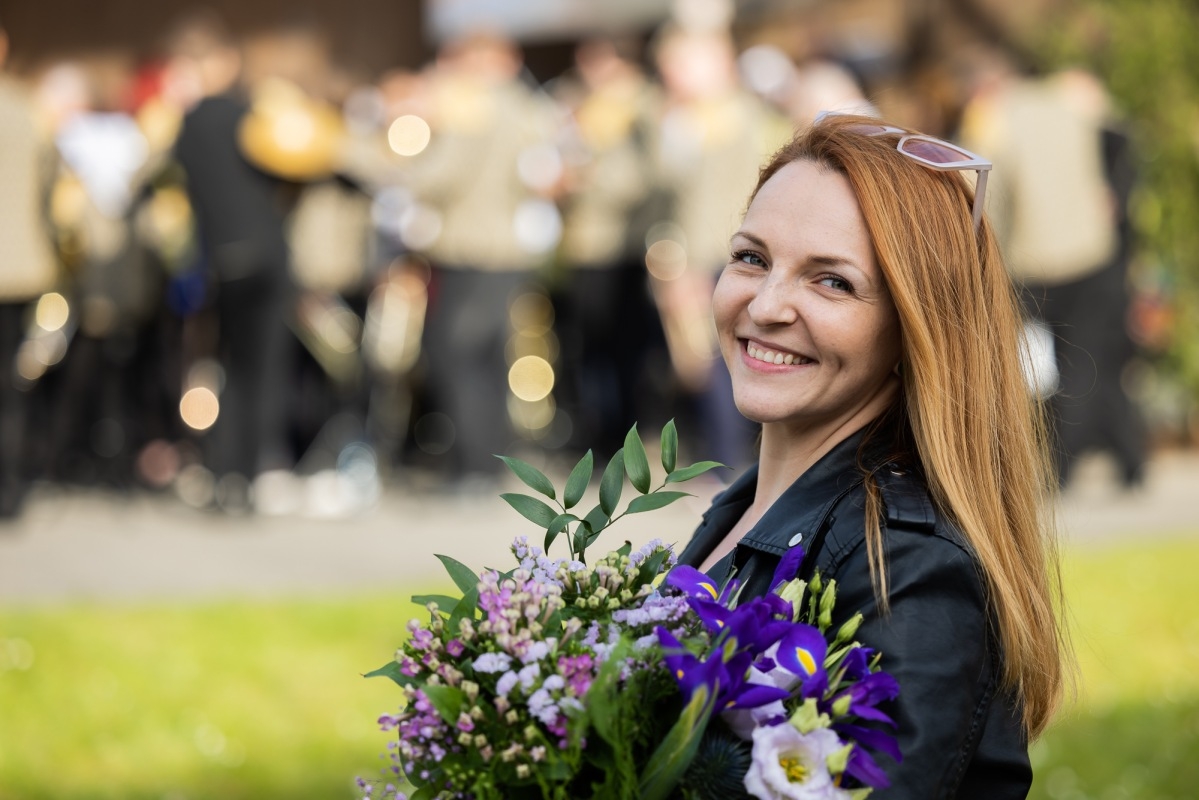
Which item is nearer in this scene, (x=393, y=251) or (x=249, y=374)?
(x=249, y=374)

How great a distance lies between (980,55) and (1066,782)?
6133 mm

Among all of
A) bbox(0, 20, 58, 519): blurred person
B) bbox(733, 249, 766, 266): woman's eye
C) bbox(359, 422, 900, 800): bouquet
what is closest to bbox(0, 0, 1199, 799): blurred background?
bbox(0, 20, 58, 519): blurred person

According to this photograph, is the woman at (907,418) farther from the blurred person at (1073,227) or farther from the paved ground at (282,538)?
the blurred person at (1073,227)

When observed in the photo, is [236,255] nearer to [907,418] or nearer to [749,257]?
[749,257]

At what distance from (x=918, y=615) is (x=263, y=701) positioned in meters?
3.72

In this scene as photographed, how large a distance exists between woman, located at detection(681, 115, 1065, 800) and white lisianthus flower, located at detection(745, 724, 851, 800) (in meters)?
0.21

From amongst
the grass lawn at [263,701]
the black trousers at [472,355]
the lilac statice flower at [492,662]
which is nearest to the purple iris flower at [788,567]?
the lilac statice flower at [492,662]

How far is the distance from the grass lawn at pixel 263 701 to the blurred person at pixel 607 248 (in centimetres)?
389

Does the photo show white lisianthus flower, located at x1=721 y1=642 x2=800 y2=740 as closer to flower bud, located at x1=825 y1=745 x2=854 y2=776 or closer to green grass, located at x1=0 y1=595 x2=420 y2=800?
flower bud, located at x1=825 y1=745 x2=854 y2=776

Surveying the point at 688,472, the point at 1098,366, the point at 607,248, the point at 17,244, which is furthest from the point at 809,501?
the point at 607,248

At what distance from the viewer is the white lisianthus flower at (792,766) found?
5.24 feet

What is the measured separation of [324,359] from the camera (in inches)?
400

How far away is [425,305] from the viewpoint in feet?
32.7

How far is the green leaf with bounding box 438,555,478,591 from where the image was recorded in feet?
6.12
